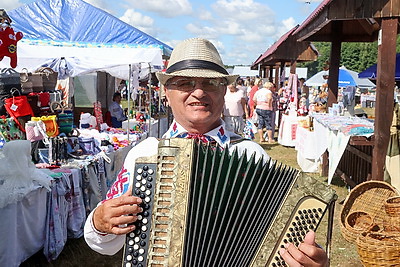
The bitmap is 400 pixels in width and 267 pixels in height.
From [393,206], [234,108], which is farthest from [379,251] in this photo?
[234,108]

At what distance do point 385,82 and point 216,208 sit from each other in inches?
153

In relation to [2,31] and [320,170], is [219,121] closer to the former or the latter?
[2,31]

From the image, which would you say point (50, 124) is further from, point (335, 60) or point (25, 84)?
point (335, 60)

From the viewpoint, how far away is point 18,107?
13.8ft

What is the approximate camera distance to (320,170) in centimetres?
770

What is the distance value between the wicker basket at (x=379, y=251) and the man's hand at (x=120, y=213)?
256 centimetres

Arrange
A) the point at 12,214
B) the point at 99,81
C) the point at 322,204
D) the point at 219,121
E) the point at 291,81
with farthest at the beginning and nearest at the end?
the point at 291,81, the point at 99,81, the point at 12,214, the point at 219,121, the point at 322,204

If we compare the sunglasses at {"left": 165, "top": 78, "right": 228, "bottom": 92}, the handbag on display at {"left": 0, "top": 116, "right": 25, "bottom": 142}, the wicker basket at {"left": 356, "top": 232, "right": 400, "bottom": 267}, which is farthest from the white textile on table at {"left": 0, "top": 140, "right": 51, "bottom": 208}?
the wicker basket at {"left": 356, "top": 232, "right": 400, "bottom": 267}

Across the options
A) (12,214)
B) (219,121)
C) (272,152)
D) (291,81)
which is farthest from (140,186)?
(291,81)

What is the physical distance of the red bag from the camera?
4164mm

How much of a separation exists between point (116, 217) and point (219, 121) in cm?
65

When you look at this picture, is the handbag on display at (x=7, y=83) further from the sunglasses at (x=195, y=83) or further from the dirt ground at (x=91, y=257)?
the sunglasses at (x=195, y=83)

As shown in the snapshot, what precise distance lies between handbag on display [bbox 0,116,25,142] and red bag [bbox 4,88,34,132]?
4 centimetres

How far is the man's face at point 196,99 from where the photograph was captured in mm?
1741
